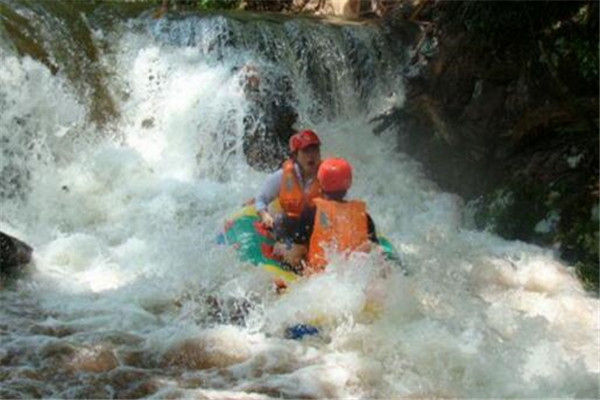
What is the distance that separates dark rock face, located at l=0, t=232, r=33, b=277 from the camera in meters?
5.96

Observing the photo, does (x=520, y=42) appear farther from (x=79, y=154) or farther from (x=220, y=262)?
(x=79, y=154)

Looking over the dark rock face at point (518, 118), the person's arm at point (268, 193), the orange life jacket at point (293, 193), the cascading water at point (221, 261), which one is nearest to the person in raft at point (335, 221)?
the cascading water at point (221, 261)

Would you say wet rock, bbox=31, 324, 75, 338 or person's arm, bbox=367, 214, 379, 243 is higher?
person's arm, bbox=367, 214, 379, 243

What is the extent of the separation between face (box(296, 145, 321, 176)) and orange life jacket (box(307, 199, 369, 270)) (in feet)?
1.65

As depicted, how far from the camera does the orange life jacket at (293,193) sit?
5719mm

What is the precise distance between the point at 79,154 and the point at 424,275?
4.07 meters

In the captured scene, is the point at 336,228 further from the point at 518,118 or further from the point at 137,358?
the point at 518,118

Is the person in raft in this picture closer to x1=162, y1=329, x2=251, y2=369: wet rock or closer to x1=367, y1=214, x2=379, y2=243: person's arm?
x1=367, y1=214, x2=379, y2=243: person's arm

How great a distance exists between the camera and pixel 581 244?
6641mm

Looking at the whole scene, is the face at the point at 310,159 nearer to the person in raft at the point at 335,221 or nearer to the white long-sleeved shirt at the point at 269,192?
the white long-sleeved shirt at the point at 269,192

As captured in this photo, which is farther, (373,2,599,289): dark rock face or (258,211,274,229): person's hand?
(373,2,599,289): dark rock face

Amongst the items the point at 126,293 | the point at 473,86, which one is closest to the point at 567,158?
the point at 473,86

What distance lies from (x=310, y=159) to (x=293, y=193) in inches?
11.5

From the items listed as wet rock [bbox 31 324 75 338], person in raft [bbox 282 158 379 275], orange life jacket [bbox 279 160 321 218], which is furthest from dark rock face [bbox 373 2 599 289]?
wet rock [bbox 31 324 75 338]
